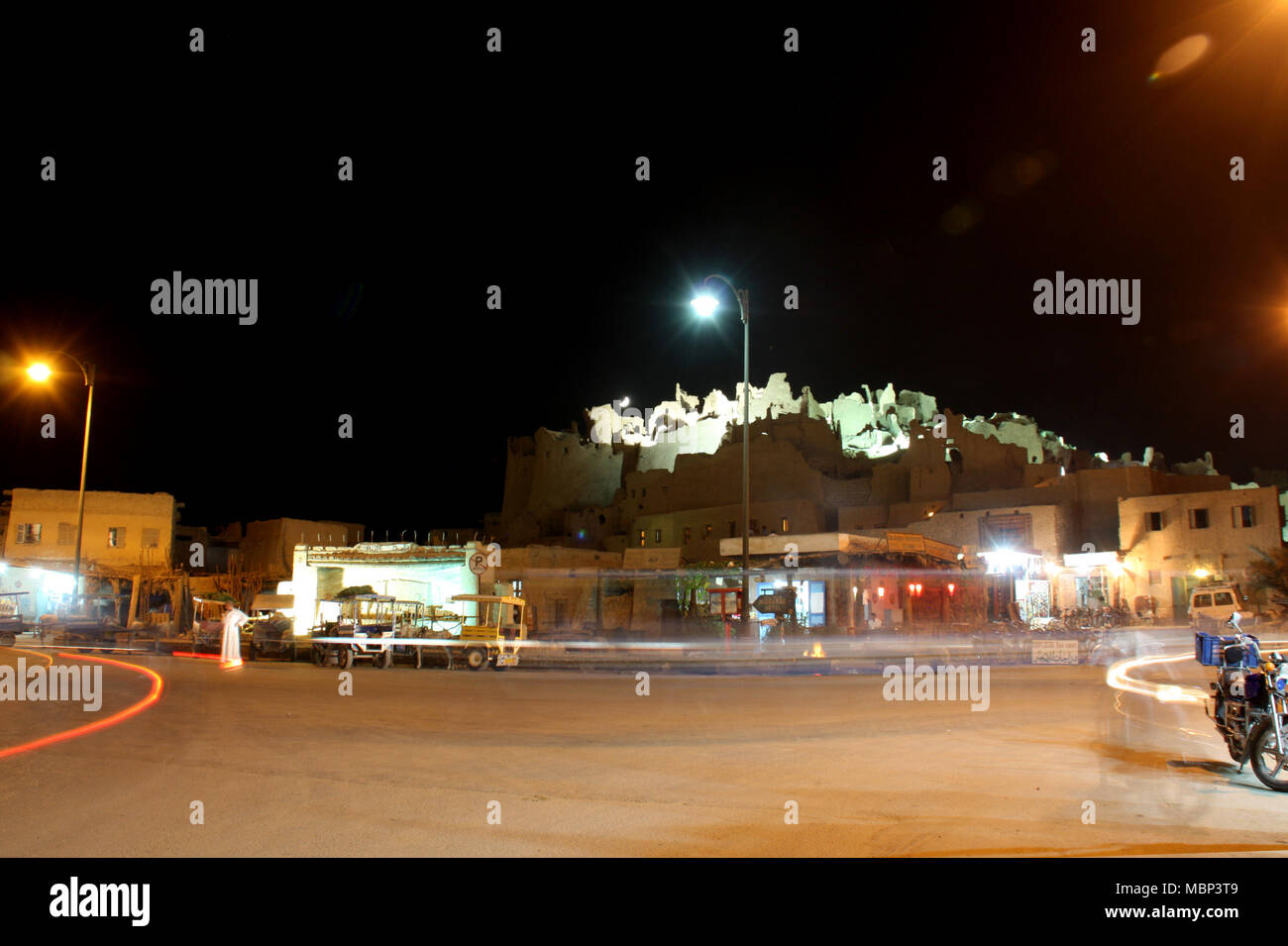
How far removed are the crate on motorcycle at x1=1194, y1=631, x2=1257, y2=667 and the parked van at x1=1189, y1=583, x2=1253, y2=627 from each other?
2396 centimetres

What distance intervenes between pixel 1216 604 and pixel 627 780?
3004 centimetres

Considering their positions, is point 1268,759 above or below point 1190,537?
below

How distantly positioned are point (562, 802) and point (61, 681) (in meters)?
13.5

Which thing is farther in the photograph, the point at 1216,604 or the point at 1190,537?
the point at 1190,537

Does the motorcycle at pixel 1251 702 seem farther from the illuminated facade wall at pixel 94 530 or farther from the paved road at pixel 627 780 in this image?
the illuminated facade wall at pixel 94 530

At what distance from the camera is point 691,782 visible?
24.6ft

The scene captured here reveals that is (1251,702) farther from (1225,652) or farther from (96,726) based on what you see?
(96,726)

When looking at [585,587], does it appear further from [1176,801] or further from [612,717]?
[1176,801]

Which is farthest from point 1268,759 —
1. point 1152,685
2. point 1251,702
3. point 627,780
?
point 1152,685

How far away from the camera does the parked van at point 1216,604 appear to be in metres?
29.7

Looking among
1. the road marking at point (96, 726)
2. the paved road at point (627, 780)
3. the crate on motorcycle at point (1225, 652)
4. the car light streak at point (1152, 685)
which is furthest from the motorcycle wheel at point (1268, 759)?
the road marking at point (96, 726)

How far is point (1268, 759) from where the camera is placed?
745cm

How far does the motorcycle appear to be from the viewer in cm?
735

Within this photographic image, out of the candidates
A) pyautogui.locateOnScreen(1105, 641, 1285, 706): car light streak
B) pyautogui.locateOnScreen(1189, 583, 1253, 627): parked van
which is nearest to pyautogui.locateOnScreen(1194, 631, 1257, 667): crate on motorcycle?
pyautogui.locateOnScreen(1105, 641, 1285, 706): car light streak
